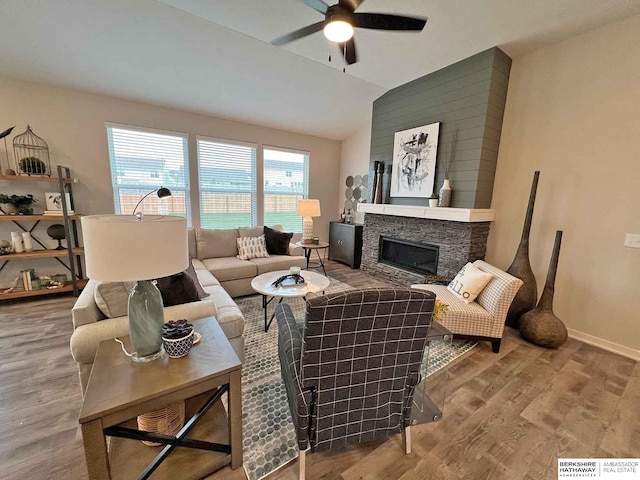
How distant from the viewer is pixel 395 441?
58.5 inches

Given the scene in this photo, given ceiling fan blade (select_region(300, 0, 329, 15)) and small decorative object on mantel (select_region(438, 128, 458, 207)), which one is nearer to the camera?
ceiling fan blade (select_region(300, 0, 329, 15))

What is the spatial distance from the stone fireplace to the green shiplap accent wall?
268 mm

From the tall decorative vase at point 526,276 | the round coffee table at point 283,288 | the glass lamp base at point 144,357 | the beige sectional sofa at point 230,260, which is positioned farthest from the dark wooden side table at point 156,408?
the tall decorative vase at point 526,276

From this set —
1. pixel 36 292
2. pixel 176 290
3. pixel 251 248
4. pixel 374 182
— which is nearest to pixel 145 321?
pixel 176 290

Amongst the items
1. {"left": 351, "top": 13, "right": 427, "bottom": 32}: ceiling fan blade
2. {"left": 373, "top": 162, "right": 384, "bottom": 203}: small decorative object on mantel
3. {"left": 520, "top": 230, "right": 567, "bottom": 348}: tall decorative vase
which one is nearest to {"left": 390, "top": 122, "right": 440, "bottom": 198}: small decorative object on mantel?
{"left": 373, "top": 162, "right": 384, "bottom": 203}: small decorative object on mantel

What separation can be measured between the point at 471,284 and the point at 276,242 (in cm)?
269

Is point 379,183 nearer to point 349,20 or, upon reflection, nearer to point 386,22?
point 386,22

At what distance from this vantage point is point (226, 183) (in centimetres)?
464

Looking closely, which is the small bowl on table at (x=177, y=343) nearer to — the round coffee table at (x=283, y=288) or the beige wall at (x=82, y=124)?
the round coffee table at (x=283, y=288)

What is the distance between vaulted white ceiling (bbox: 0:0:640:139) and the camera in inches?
89.3

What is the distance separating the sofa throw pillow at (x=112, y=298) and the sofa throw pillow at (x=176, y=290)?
0.20 meters

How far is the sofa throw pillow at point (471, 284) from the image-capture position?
244cm

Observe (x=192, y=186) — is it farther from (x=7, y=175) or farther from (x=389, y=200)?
(x=389, y=200)

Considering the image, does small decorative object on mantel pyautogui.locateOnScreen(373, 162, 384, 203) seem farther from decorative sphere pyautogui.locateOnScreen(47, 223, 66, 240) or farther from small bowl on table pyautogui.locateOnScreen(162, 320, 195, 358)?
decorative sphere pyautogui.locateOnScreen(47, 223, 66, 240)
